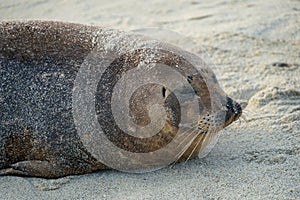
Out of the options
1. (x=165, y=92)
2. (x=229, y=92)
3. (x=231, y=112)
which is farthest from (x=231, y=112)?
(x=229, y=92)

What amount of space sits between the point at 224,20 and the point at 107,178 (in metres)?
2.85

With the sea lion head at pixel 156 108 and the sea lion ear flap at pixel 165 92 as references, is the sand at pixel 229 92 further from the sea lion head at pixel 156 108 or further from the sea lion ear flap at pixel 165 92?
the sea lion ear flap at pixel 165 92

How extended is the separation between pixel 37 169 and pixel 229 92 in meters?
1.70

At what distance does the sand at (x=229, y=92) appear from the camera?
3.60 meters

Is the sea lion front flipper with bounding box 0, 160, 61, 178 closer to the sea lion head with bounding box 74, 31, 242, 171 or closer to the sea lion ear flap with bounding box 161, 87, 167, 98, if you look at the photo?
the sea lion head with bounding box 74, 31, 242, 171

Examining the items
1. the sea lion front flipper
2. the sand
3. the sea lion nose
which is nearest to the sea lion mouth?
the sea lion nose

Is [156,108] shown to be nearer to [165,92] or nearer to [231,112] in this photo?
[165,92]

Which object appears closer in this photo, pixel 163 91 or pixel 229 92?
pixel 163 91

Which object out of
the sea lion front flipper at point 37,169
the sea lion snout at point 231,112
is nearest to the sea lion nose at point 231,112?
the sea lion snout at point 231,112

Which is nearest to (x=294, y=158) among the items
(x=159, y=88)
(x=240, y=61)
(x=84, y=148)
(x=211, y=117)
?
(x=211, y=117)

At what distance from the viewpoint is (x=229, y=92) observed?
4.79m

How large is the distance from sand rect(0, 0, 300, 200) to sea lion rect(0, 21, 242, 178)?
12 cm

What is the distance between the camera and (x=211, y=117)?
364 centimetres

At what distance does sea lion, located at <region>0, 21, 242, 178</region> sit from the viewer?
3.69 metres
